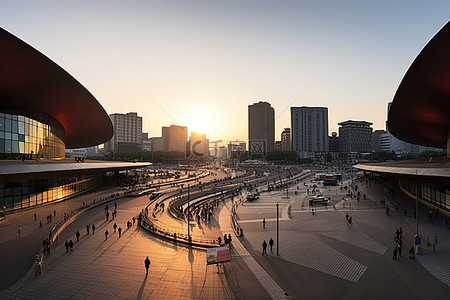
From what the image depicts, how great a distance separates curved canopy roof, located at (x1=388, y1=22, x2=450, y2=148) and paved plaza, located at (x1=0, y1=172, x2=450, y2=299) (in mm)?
13156

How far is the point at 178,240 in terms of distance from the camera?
61.0 feet

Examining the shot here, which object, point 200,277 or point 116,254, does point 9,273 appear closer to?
point 116,254

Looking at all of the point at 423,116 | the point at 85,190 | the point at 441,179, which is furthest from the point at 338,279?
the point at 85,190

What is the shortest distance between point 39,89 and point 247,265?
94.4 feet

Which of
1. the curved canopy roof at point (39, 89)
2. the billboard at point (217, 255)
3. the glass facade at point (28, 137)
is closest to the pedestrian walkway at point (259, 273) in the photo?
the billboard at point (217, 255)

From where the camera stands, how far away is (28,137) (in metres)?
31.3

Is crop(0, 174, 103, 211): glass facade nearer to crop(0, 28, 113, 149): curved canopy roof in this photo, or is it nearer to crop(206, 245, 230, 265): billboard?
crop(0, 28, 113, 149): curved canopy roof

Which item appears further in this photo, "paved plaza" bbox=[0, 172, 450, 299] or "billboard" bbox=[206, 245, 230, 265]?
"billboard" bbox=[206, 245, 230, 265]

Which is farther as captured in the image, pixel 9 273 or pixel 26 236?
pixel 26 236

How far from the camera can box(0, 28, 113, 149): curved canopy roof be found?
2177cm

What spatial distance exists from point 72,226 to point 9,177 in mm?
6492

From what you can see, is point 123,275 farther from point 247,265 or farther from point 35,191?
point 35,191

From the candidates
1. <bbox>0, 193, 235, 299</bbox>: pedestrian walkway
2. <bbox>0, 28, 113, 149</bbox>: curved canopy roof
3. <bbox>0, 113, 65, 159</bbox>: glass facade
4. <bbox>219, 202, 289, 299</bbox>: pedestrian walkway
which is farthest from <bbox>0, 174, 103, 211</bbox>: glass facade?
<bbox>219, 202, 289, 299</bbox>: pedestrian walkway

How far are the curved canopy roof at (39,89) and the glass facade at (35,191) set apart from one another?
8962mm
